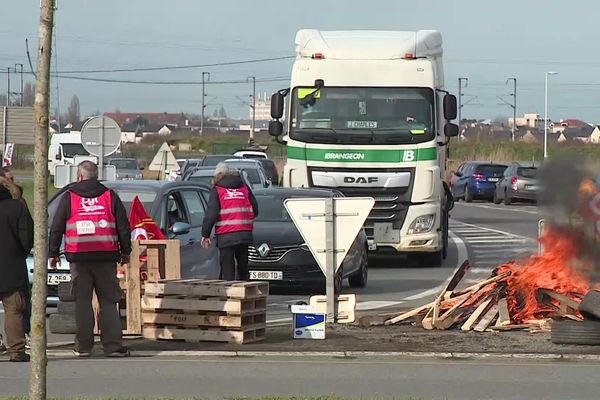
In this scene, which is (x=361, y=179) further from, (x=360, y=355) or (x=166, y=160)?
(x=166, y=160)

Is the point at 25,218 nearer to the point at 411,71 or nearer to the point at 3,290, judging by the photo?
the point at 3,290

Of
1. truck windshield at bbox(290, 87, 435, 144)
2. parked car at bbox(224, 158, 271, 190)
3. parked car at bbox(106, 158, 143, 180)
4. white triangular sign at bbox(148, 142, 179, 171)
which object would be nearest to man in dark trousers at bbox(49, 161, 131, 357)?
truck windshield at bbox(290, 87, 435, 144)

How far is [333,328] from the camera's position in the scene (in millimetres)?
14695

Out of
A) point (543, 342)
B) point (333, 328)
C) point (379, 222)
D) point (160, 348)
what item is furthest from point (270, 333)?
point (379, 222)

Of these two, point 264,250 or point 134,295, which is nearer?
point 134,295

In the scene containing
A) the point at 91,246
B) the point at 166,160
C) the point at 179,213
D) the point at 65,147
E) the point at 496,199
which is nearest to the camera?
the point at 91,246

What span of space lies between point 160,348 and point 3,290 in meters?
1.74

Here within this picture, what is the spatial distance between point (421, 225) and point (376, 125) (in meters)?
1.97

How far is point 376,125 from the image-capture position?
23125 mm

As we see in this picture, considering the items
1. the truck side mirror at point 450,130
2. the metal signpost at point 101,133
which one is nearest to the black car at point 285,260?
the truck side mirror at point 450,130

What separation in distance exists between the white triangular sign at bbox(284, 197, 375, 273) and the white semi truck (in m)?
8.07

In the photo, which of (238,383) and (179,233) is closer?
(238,383)

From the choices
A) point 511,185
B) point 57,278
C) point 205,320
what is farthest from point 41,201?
point 511,185

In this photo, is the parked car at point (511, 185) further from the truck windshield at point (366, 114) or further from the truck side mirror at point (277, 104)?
the truck side mirror at point (277, 104)
